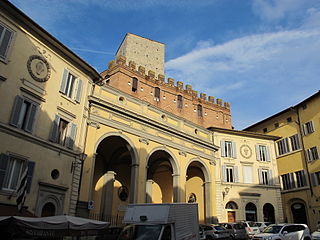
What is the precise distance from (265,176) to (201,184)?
23.2ft

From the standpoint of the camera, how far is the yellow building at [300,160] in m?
27.2

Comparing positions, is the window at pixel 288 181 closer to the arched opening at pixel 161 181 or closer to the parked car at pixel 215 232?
the arched opening at pixel 161 181

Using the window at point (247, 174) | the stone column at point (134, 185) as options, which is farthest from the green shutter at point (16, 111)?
the window at point (247, 174)

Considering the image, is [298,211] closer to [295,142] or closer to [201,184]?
[295,142]

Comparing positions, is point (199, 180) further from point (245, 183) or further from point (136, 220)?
point (136, 220)

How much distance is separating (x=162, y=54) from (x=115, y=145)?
976 inches

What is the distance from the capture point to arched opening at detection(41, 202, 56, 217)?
14.8 meters

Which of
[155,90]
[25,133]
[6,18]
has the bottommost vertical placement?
[25,133]

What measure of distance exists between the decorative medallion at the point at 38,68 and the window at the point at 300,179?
24753 mm

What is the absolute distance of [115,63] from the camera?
3600 centimetres

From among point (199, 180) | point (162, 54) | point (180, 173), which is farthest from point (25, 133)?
point (162, 54)

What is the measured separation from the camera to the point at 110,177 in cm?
2412

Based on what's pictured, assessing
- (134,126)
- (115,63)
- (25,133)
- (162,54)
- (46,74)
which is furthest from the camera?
(162,54)

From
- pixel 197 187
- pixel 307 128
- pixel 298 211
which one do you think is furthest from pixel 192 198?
pixel 307 128
